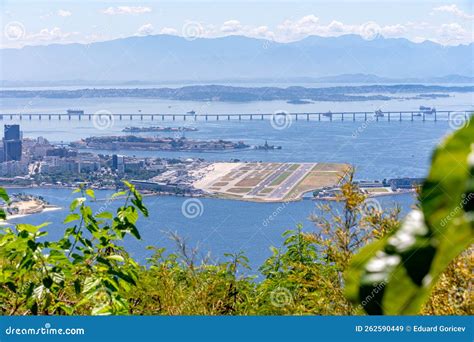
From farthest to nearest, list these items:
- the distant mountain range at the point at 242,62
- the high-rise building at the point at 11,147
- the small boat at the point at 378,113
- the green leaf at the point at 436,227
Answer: the distant mountain range at the point at 242,62 < the small boat at the point at 378,113 < the high-rise building at the point at 11,147 < the green leaf at the point at 436,227

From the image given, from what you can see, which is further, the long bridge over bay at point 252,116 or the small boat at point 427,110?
the long bridge over bay at point 252,116

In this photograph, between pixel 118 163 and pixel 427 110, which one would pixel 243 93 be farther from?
pixel 118 163

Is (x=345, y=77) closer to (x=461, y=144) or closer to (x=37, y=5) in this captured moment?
(x=37, y=5)

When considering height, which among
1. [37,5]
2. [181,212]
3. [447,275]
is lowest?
→ [181,212]

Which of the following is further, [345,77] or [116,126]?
[345,77]

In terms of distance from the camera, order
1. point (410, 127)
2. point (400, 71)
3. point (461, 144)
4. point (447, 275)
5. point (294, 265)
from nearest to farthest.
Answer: point (461, 144), point (447, 275), point (294, 265), point (410, 127), point (400, 71)

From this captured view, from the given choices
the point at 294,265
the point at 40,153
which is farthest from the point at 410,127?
the point at 294,265

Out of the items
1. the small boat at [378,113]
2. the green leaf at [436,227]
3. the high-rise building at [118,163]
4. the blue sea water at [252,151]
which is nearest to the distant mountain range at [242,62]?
the blue sea water at [252,151]

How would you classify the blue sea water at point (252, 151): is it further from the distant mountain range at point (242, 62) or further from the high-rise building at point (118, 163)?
the distant mountain range at point (242, 62)
